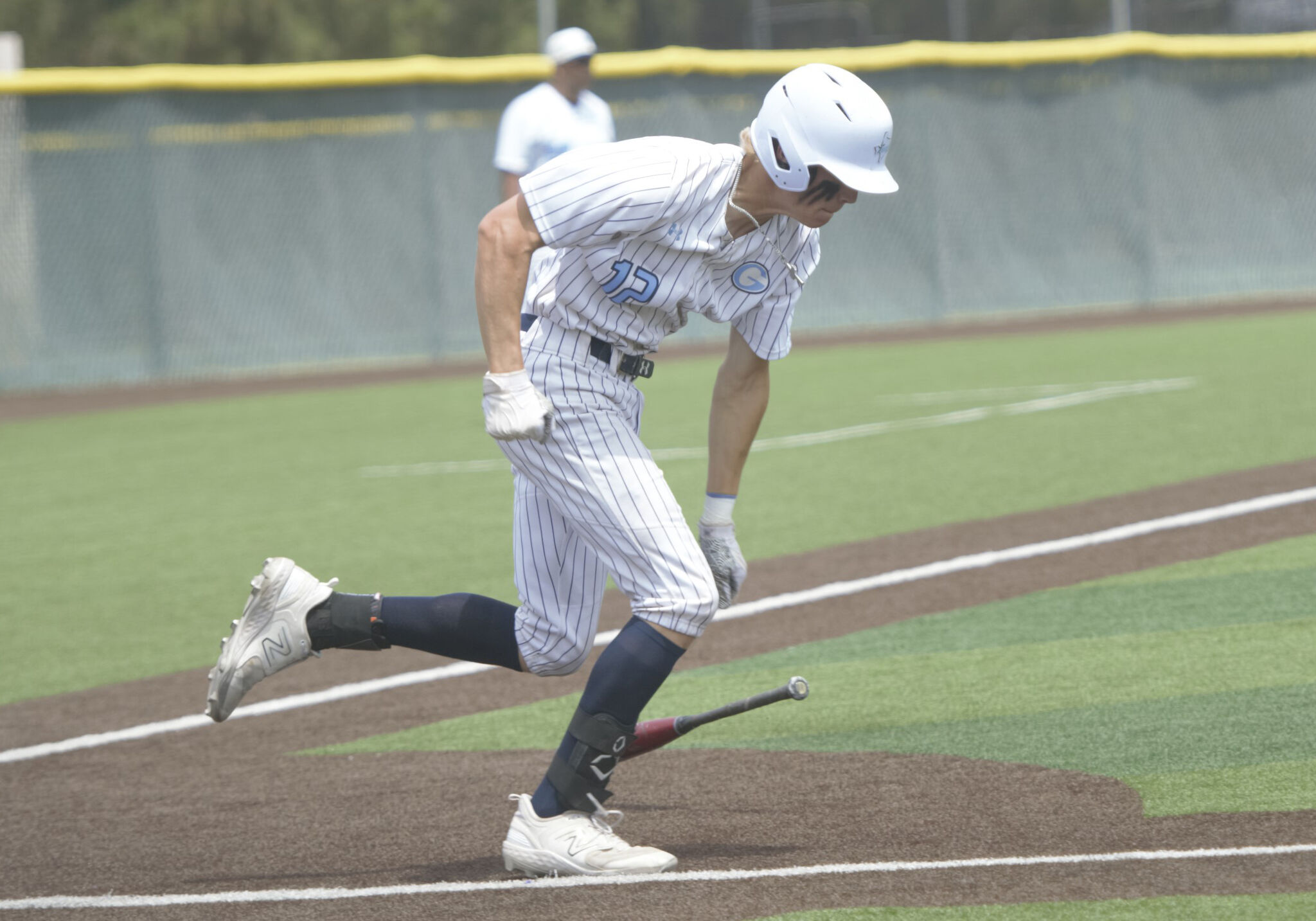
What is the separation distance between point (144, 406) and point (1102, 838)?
567 inches

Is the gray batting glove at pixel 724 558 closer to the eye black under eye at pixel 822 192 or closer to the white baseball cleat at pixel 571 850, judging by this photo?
the white baseball cleat at pixel 571 850

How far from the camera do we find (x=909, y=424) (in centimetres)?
1216

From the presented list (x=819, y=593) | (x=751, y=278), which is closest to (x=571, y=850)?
(x=751, y=278)

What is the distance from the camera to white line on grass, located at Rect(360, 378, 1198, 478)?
11336 millimetres

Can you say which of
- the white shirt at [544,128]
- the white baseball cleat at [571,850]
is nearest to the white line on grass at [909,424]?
the white shirt at [544,128]

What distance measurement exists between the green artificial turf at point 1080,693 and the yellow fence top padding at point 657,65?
13919 mm

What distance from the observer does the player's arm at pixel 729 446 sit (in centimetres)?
470

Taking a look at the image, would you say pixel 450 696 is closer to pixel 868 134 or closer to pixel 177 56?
pixel 868 134

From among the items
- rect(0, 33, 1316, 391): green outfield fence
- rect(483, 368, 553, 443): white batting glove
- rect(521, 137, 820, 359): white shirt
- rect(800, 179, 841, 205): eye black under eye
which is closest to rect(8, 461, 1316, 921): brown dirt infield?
rect(483, 368, 553, 443): white batting glove

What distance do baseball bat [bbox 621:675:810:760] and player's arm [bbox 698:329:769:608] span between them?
15.6 inches

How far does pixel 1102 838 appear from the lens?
3.88m

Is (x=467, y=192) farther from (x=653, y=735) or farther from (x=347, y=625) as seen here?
(x=653, y=735)

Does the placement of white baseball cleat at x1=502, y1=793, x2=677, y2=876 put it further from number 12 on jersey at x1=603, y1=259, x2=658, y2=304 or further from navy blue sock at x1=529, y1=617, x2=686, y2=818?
number 12 on jersey at x1=603, y1=259, x2=658, y2=304

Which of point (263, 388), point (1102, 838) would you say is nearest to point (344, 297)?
point (263, 388)
